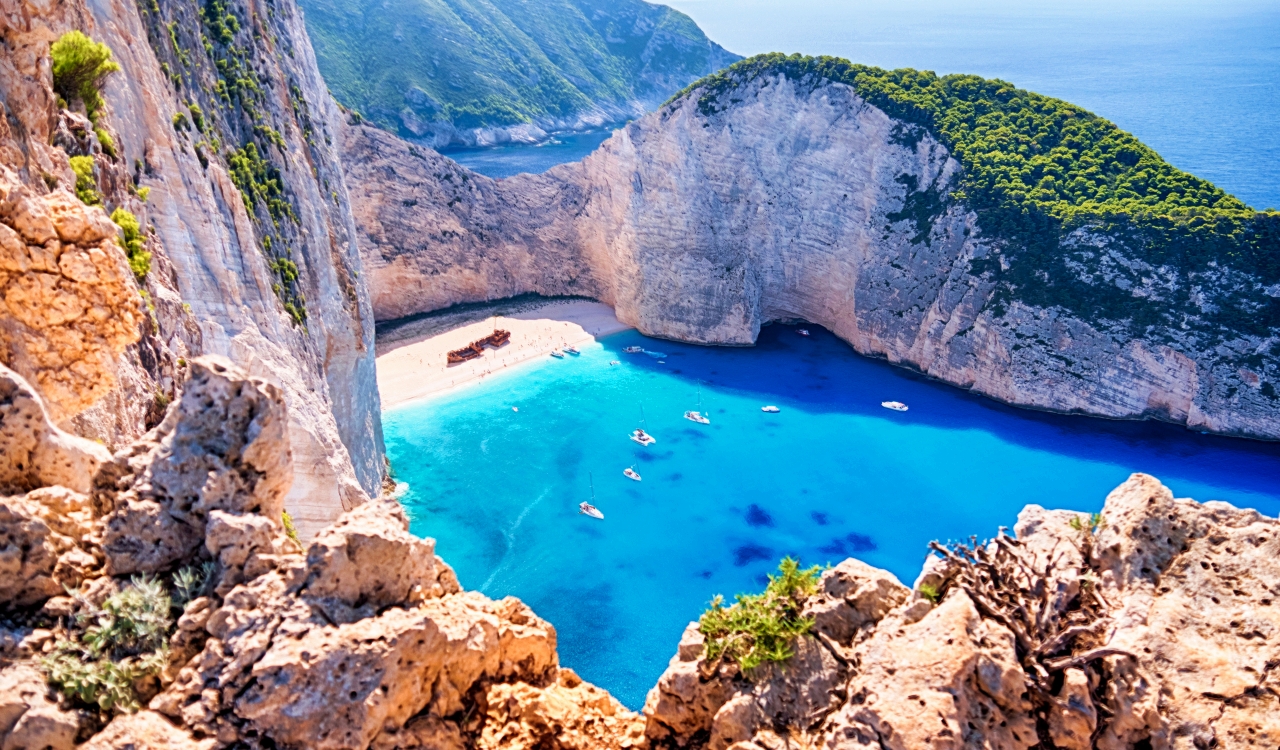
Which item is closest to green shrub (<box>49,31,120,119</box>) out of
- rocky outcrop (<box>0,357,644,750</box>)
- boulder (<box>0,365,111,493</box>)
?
boulder (<box>0,365,111,493</box>)

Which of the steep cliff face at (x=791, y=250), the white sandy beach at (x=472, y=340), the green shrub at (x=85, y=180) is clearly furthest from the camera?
the white sandy beach at (x=472, y=340)

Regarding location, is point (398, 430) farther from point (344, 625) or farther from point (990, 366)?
point (344, 625)

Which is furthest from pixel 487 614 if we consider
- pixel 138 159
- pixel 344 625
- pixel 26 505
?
pixel 138 159

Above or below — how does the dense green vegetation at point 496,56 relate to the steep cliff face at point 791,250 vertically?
→ above

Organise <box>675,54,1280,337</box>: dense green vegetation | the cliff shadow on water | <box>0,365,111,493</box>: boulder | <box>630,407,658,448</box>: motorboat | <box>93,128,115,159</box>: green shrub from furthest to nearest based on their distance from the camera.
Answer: <box>675,54,1280,337</box>: dense green vegetation, <box>630,407,658,448</box>: motorboat, the cliff shadow on water, <box>93,128,115,159</box>: green shrub, <box>0,365,111,493</box>: boulder

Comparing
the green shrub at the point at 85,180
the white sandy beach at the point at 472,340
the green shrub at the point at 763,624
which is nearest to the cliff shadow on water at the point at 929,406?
the white sandy beach at the point at 472,340

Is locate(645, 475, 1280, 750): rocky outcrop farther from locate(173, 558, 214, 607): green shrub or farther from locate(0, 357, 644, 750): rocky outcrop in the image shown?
locate(173, 558, 214, 607): green shrub

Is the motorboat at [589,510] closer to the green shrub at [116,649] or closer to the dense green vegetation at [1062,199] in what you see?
the dense green vegetation at [1062,199]
